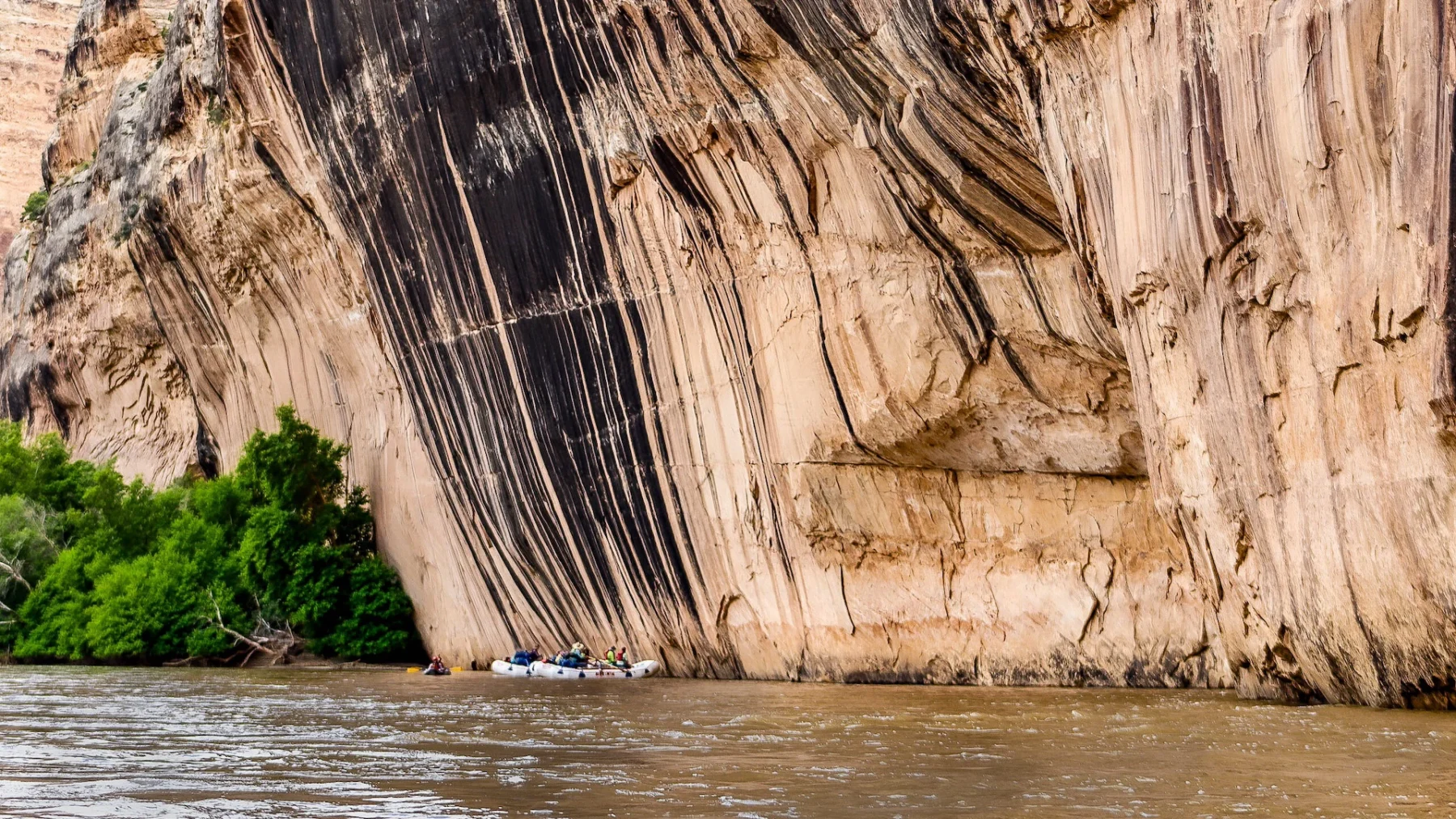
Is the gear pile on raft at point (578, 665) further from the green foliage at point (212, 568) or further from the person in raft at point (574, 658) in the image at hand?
the green foliage at point (212, 568)

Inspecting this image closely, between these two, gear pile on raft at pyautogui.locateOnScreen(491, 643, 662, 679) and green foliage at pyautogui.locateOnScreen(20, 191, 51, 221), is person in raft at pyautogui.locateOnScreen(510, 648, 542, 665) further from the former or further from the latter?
green foliage at pyautogui.locateOnScreen(20, 191, 51, 221)

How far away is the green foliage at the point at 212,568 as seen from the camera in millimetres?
28172

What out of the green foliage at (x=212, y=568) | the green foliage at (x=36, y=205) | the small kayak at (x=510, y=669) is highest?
the green foliage at (x=36, y=205)

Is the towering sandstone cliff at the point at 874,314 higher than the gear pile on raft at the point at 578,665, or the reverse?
the towering sandstone cliff at the point at 874,314

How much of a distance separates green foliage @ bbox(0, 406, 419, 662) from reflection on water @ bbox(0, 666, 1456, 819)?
1129 centimetres

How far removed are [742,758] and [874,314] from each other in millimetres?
8751

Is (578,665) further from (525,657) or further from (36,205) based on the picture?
(36,205)

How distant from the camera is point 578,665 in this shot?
867 inches

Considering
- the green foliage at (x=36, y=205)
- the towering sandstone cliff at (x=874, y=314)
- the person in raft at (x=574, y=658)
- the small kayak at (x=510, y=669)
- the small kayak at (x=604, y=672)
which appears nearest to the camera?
the towering sandstone cliff at (x=874, y=314)

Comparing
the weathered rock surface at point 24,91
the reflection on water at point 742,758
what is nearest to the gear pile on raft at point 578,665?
the reflection on water at point 742,758

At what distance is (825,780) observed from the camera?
28.7 feet

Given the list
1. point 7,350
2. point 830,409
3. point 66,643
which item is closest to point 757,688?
point 830,409

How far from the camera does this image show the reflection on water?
7.73m

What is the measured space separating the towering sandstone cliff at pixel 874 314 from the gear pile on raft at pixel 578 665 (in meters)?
0.38
